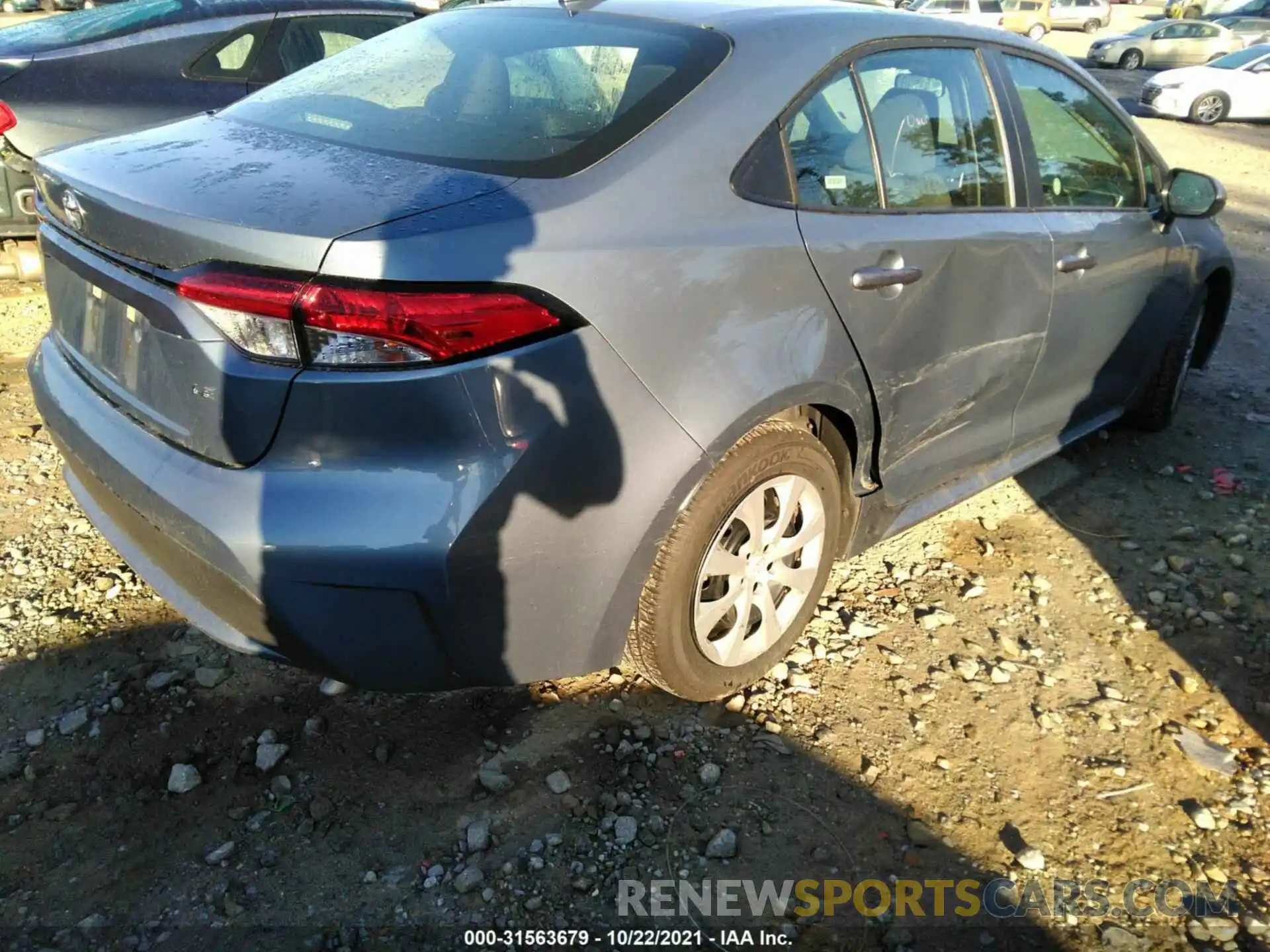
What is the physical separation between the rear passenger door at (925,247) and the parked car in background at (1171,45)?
2364 cm

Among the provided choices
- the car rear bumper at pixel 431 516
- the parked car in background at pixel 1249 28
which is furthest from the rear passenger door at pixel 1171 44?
the car rear bumper at pixel 431 516

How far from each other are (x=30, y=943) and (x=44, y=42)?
14.4 ft

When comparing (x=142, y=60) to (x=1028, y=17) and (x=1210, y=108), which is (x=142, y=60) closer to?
(x=1210, y=108)

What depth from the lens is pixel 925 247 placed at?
2.63 metres

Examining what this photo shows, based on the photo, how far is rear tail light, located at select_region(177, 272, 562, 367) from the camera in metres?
1.77

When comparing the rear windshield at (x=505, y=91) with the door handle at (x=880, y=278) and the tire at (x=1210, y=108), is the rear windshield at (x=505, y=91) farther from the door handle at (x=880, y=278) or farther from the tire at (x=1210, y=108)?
the tire at (x=1210, y=108)

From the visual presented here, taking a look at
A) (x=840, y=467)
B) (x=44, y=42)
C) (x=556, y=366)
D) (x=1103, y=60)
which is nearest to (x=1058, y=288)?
(x=840, y=467)

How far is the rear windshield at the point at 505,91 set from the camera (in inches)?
84.6

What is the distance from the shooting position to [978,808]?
2385 mm

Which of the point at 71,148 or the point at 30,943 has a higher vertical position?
the point at 71,148

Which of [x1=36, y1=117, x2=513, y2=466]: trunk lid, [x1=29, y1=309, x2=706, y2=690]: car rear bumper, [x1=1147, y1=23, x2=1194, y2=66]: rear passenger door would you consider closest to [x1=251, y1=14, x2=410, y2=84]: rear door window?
[x1=36, y1=117, x2=513, y2=466]: trunk lid

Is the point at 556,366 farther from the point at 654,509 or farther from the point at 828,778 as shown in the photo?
the point at 828,778

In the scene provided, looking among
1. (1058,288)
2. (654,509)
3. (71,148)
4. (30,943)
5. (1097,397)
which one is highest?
(71,148)

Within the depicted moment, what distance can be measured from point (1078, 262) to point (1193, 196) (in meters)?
0.79
